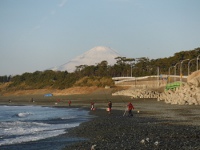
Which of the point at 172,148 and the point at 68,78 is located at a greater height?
the point at 68,78

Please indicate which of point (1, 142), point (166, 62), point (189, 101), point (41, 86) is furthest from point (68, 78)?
point (1, 142)

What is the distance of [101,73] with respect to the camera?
507ft

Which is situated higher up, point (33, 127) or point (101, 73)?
point (101, 73)

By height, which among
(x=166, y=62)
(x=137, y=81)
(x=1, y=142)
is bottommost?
(x=1, y=142)

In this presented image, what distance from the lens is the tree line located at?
414 ft

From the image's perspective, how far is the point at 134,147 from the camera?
15172mm

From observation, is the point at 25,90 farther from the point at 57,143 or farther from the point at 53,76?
the point at 57,143

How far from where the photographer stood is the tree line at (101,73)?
12634cm

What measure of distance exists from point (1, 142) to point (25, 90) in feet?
448

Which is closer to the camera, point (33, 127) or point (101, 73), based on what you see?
point (33, 127)

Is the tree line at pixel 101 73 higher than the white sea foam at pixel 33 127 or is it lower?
higher

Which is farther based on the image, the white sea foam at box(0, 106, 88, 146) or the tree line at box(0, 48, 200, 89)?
the tree line at box(0, 48, 200, 89)

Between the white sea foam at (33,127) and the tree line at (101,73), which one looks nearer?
the white sea foam at (33,127)

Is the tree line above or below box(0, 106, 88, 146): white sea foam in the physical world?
above
